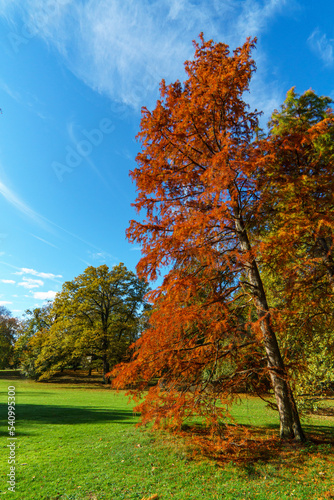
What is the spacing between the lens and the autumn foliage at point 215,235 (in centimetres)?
600

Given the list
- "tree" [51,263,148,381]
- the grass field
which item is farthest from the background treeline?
the grass field

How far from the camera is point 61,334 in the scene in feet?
91.8

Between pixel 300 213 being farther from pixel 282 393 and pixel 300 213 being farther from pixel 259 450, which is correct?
pixel 259 450

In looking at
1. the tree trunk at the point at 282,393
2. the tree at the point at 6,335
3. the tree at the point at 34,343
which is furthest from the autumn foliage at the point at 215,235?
the tree at the point at 6,335

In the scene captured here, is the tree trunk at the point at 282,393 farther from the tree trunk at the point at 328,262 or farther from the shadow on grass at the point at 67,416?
the shadow on grass at the point at 67,416

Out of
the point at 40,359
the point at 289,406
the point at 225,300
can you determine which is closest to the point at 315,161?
the point at 225,300

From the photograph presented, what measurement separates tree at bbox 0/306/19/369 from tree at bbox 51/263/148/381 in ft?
80.0

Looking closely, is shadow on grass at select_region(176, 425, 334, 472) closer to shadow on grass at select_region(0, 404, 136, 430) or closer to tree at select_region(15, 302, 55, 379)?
shadow on grass at select_region(0, 404, 136, 430)

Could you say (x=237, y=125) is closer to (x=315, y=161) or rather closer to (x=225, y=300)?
(x=315, y=161)

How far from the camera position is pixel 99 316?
3067 cm

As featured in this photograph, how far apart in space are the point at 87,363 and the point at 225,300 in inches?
1147

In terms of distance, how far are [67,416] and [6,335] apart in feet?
184

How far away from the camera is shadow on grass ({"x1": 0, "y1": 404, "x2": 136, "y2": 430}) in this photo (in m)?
10.8

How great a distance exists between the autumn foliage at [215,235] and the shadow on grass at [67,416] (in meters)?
6.19
